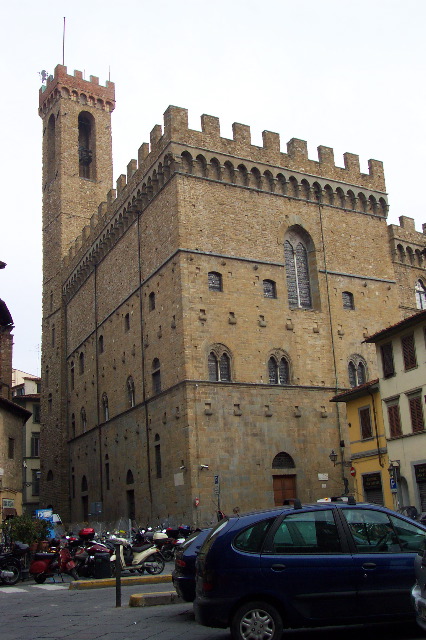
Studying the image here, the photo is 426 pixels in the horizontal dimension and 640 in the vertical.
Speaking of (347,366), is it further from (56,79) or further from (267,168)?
(56,79)

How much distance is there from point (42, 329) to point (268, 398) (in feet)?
76.3

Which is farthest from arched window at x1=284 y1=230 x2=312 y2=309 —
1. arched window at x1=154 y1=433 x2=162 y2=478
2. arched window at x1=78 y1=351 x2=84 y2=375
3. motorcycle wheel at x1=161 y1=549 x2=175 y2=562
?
arched window at x1=78 y1=351 x2=84 y2=375

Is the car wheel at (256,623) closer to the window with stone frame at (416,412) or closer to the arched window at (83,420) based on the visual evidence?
the window with stone frame at (416,412)

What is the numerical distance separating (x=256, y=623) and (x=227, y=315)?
21.2 m

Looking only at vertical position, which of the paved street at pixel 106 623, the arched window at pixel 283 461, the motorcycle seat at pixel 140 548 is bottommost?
the paved street at pixel 106 623

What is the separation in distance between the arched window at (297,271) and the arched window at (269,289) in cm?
89

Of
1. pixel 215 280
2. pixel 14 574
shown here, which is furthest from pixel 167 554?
pixel 215 280

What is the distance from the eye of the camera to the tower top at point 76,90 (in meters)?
47.3

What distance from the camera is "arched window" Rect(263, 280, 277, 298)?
29.7m

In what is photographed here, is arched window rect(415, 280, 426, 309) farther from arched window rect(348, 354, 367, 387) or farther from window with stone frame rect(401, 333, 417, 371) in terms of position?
window with stone frame rect(401, 333, 417, 371)

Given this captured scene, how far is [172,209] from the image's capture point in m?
28.9

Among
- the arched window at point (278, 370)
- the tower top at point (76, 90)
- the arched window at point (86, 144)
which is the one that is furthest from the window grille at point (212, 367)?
the tower top at point (76, 90)

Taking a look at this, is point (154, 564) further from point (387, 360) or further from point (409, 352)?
point (387, 360)

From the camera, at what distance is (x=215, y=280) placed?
28.6 metres
